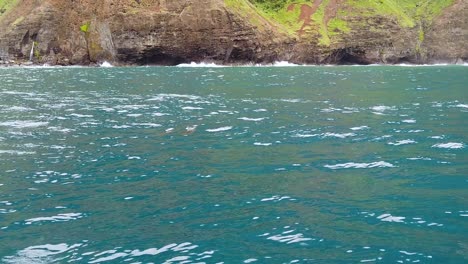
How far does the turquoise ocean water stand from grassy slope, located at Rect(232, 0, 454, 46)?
7470 centimetres

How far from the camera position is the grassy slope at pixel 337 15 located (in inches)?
3930

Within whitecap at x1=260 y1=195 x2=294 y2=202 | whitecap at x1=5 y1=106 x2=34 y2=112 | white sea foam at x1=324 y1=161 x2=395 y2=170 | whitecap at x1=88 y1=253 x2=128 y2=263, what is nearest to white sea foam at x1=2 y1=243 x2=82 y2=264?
whitecap at x1=88 y1=253 x2=128 y2=263

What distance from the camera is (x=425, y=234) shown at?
9844 mm

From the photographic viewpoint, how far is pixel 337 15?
348ft

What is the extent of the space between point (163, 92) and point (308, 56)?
6188 centimetres

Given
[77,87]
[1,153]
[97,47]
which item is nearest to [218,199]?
[1,153]

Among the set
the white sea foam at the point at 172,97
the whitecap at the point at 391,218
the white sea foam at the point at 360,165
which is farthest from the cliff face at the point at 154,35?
the whitecap at the point at 391,218

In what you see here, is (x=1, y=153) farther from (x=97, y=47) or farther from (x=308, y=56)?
(x=308, y=56)

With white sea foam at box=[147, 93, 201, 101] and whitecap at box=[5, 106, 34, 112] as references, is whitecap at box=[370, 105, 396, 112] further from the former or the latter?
whitecap at box=[5, 106, 34, 112]

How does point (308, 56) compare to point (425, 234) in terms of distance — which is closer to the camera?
point (425, 234)

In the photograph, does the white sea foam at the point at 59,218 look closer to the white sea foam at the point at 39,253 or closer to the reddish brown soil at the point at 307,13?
the white sea foam at the point at 39,253

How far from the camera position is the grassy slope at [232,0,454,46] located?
327 feet

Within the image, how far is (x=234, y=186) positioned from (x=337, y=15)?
9902cm

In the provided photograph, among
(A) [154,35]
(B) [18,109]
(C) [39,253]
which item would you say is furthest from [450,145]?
(A) [154,35]
